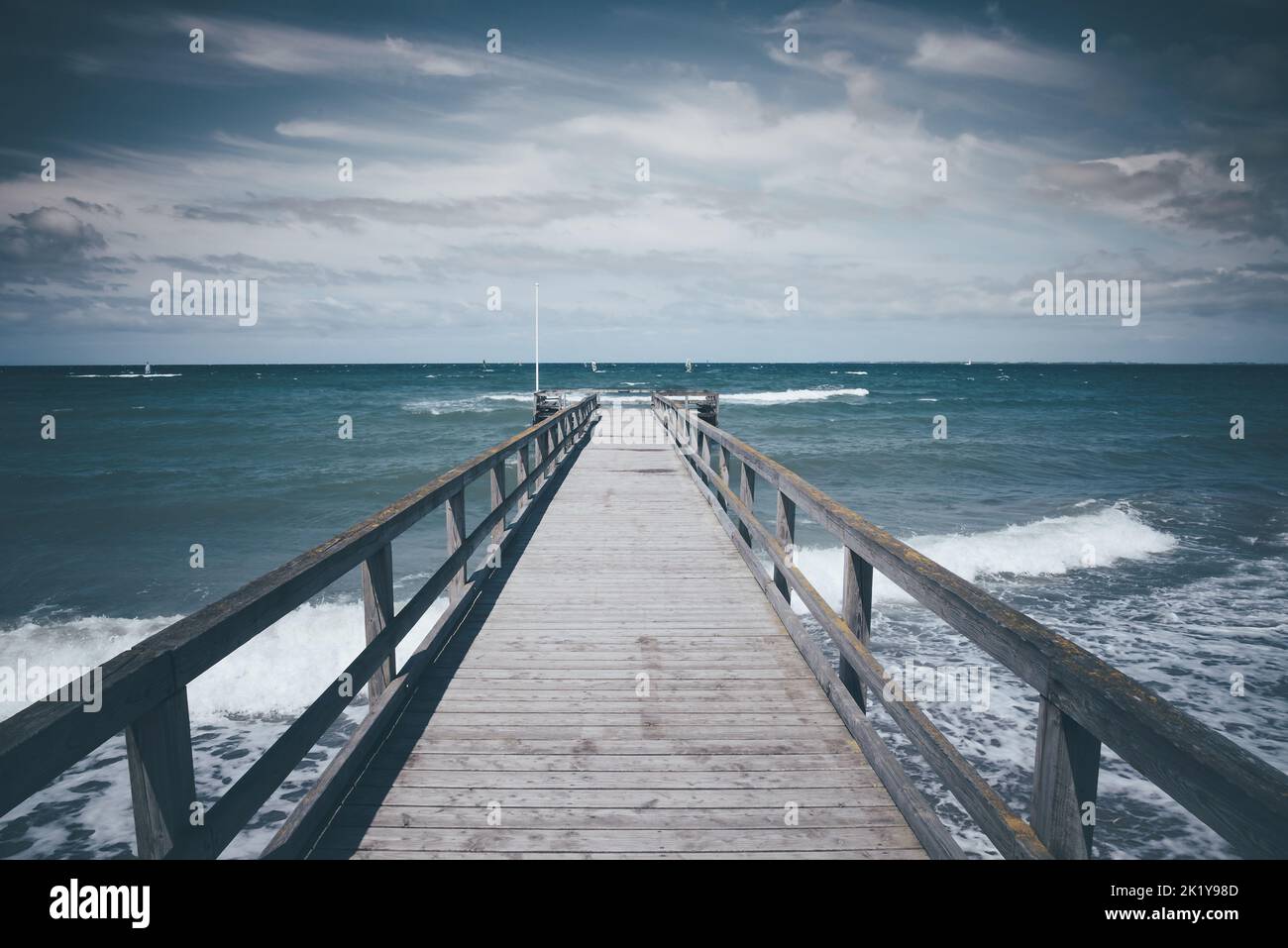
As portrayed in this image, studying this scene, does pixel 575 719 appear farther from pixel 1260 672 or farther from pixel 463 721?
pixel 1260 672

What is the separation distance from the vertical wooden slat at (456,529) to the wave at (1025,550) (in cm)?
662

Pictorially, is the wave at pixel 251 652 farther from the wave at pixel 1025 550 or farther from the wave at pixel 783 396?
the wave at pixel 783 396

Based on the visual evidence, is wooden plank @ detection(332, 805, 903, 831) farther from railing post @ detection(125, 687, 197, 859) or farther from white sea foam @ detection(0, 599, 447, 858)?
white sea foam @ detection(0, 599, 447, 858)

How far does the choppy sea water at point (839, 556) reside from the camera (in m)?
6.00

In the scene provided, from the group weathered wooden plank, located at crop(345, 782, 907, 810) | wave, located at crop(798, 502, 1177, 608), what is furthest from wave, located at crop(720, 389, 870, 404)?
weathered wooden plank, located at crop(345, 782, 907, 810)

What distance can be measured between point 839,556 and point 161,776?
457 inches

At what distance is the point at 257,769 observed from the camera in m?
2.16

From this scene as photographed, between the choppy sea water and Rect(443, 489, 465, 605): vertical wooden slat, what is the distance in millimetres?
2332

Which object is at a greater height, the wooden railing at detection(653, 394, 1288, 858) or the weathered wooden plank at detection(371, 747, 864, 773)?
the wooden railing at detection(653, 394, 1288, 858)

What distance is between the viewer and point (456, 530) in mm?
4836

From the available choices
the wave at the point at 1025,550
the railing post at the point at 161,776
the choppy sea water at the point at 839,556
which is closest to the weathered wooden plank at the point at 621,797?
the railing post at the point at 161,776

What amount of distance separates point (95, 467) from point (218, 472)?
5390 mm

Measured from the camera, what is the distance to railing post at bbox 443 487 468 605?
4746mm
